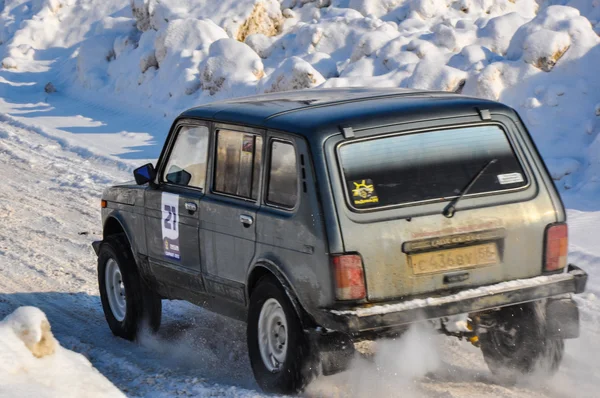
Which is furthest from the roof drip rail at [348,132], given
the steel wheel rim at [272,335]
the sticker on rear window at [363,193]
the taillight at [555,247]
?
the taillight at [555,247]

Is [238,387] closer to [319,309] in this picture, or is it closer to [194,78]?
[319,309]

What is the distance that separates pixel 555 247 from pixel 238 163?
1.88 m

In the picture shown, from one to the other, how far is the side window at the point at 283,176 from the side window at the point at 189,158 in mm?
794

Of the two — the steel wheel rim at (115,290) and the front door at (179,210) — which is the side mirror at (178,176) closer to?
the front door at (179,210)

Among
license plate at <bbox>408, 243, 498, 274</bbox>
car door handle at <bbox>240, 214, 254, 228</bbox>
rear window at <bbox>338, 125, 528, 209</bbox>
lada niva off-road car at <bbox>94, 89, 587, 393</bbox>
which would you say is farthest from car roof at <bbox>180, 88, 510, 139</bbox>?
license plate at <bbox>408, 243, 498, 274</bbox>

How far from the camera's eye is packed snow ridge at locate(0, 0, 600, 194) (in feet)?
43.0

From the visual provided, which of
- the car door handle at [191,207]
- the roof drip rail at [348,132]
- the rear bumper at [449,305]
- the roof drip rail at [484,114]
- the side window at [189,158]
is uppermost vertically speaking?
the roof drip rail at [484,114]

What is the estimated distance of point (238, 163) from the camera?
633cm

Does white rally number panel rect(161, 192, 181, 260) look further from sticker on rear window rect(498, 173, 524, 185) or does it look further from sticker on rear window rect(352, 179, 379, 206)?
sticker on rear window rect(498, 173, 524, 185)

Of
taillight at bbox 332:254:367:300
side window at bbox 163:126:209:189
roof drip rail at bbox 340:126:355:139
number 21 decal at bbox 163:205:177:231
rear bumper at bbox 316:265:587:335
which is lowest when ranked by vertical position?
rear bumper at bbox 316:265:587:335

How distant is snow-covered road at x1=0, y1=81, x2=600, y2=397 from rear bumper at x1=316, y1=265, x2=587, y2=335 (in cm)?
51

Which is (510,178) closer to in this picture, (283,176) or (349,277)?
(349,277)

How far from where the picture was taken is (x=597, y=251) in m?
8.94

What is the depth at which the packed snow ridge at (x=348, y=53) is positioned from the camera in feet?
43.0
